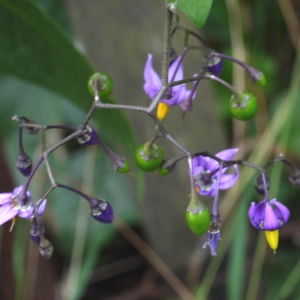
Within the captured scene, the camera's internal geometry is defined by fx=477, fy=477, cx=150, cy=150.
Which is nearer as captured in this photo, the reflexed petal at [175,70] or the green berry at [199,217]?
the green berry at [199,217]

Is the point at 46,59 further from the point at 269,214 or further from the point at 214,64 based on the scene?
the point at 269,214

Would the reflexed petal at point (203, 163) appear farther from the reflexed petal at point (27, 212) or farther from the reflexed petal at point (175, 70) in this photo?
the reflexed petal at point (27, 212)

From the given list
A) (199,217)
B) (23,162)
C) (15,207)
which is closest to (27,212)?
(15,207)

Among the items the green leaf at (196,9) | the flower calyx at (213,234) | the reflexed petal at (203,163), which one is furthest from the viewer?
the reflexed petal at (203,163)

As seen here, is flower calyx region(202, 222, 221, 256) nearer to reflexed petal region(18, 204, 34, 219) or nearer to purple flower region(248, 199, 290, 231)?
purple flower region(248, 199, 290, 231)

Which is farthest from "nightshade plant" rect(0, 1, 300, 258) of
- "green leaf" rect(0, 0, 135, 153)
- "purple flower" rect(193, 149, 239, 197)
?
"green leaf" rect(0, 0, 135, 153)

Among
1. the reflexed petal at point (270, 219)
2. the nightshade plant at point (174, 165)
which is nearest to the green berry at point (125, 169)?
the nightshade plant at point (174, 165)
